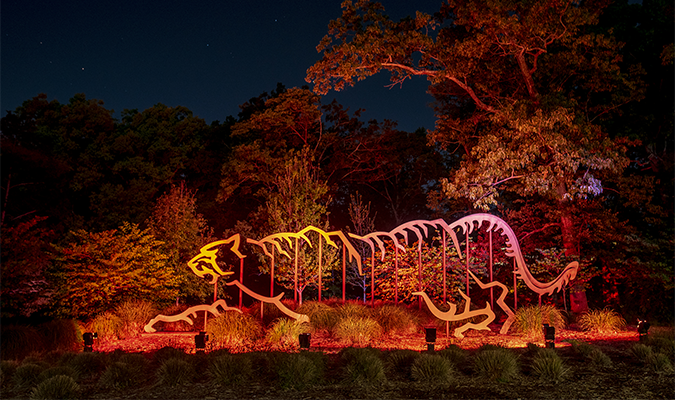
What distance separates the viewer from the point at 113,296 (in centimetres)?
1249

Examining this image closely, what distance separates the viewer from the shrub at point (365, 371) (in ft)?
20.3

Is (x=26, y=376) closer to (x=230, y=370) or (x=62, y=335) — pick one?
(x=230, y=370)

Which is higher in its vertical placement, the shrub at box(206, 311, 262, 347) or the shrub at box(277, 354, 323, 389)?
the shrub at box(206, 311, 262, 347)

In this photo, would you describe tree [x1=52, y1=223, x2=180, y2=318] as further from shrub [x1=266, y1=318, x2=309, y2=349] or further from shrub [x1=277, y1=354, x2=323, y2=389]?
shrub [x1=277, y1=354, x2=323, y2=389]

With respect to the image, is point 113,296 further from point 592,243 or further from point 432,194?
point 592,243

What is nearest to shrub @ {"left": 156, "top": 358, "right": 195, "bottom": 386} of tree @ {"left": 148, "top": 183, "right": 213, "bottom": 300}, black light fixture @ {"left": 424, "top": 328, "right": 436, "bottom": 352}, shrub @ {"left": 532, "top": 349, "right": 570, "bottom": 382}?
black light fixture @ {"left": 424, "top": 328, "right": 436, "bottom": 352}

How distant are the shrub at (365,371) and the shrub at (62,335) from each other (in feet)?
A: 19.3

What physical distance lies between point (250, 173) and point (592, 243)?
12789 millimetres

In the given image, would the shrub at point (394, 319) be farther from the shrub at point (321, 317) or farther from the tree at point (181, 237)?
the tree at point (181, 237)

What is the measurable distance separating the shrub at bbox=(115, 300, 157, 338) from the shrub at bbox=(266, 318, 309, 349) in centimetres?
332

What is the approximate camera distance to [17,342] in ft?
28.5

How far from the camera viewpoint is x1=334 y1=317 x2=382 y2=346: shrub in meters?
9.29

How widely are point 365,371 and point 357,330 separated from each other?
3115 millimetres

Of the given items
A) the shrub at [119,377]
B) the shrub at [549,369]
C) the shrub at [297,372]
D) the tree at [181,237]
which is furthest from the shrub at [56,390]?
the tree at [181,237]
